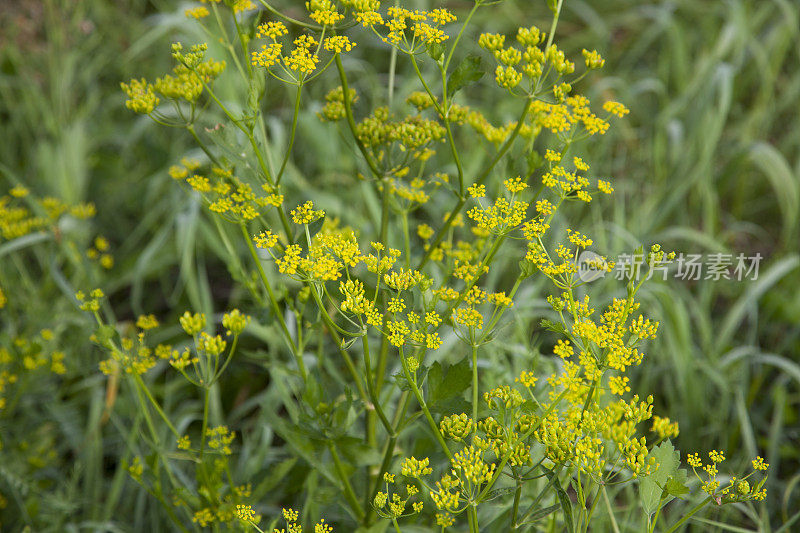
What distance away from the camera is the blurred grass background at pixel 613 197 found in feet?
7.14

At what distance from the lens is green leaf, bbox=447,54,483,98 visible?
47.2 inches

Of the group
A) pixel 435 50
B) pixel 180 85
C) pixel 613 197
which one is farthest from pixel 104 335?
pixel 613 197

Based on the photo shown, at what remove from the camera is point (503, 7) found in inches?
151

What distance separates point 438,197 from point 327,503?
5.16 ft

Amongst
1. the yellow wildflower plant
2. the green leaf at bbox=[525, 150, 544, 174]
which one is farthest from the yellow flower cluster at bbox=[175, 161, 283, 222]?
the green leaf at bbox=[525, 150, 544, 174]

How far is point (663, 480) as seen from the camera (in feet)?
3.66

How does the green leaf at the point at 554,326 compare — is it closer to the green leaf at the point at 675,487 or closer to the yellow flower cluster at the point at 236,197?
the green leaf at the point at 675,487

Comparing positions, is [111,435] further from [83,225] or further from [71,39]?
[71,39]

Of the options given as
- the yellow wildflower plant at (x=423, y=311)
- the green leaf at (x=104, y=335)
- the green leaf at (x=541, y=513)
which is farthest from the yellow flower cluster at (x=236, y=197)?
the green leaf at (x=541, y=513)

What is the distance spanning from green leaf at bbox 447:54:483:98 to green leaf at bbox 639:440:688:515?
2.18ft

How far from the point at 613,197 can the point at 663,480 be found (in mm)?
2090

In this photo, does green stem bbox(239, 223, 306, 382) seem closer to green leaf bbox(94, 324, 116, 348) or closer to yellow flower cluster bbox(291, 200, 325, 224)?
yellow flower cluster bbox(291, 200, 325, 224)

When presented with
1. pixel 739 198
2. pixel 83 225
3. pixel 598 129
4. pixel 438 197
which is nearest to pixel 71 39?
pixel 83 225

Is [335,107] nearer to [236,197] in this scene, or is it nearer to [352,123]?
[352,123]
